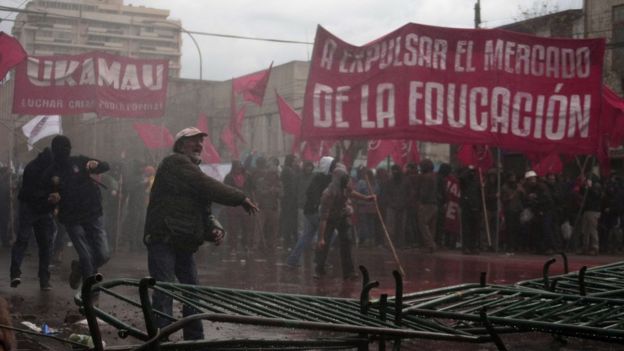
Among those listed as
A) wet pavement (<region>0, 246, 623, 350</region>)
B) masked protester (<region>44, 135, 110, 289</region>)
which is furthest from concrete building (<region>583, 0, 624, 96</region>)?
masked protester (<region>44, 135, 110, 289</region>)

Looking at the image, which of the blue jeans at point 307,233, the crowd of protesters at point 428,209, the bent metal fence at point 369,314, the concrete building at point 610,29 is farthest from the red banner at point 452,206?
the bent metal fence at point 369,314

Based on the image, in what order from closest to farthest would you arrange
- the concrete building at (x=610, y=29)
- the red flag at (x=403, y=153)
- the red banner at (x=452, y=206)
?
the red banner at (x=452, y=206), the red flag at (x=403, y=153), the concrete building at (x=610, y=29)

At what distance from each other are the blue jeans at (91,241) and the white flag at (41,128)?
1036 centimetres

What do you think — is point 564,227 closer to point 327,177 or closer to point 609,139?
point 609,139

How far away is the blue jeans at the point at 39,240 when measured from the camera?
10164mm

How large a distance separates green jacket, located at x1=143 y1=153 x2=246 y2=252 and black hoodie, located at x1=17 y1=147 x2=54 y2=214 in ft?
13.4

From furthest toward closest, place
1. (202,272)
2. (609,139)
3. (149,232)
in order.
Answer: (609,139) → (202,272) → (149,232)

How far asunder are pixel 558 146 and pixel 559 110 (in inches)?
23.2

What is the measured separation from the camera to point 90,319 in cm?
259

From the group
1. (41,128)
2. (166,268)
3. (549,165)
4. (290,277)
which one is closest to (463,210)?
(549,165)

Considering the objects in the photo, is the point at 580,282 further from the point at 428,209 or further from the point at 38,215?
the point at 428,209

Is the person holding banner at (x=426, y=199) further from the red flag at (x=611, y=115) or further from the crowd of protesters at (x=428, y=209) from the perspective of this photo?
the red flag at (x=611, y=115)

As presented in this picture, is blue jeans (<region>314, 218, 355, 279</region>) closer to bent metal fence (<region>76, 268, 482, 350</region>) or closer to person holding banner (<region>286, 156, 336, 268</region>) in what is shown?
person holding banner (<region>286, 156, 336, 268</region>)

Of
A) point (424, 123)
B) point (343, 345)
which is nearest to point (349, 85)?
point (424, 123)
